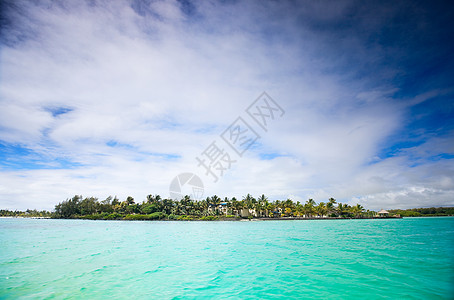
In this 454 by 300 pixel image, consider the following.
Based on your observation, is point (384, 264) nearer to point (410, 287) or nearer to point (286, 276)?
point (410, 287)

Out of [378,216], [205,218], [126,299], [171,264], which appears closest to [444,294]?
[126,299]

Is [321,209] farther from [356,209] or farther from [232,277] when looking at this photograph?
[232,277]

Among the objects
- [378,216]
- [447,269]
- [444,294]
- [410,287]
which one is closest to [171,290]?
[410,287]

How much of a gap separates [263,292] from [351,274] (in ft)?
17.9

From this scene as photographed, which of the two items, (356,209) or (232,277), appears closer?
(232,277)

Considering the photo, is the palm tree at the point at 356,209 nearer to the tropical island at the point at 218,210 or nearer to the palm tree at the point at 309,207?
the tropical island at the point at 218,210

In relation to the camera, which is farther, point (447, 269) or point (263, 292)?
point (447, 269)

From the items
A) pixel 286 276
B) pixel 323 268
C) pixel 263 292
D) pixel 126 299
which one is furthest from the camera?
pixel 323 268

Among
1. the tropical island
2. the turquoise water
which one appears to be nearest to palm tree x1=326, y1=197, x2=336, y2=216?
the tropical island

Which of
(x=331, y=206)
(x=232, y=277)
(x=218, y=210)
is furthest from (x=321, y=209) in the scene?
(x=232, y=277)

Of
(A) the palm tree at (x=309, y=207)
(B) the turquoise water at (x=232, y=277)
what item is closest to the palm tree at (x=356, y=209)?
(A) the palm tree at (x=309, y=207)

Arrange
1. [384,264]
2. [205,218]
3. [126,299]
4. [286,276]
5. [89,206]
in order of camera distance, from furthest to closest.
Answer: [89,206] → [205,218] → [384,264] → [286,276] → [126,299]

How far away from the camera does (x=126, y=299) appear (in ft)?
27.1

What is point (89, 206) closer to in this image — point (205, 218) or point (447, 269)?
point (205, 218)
